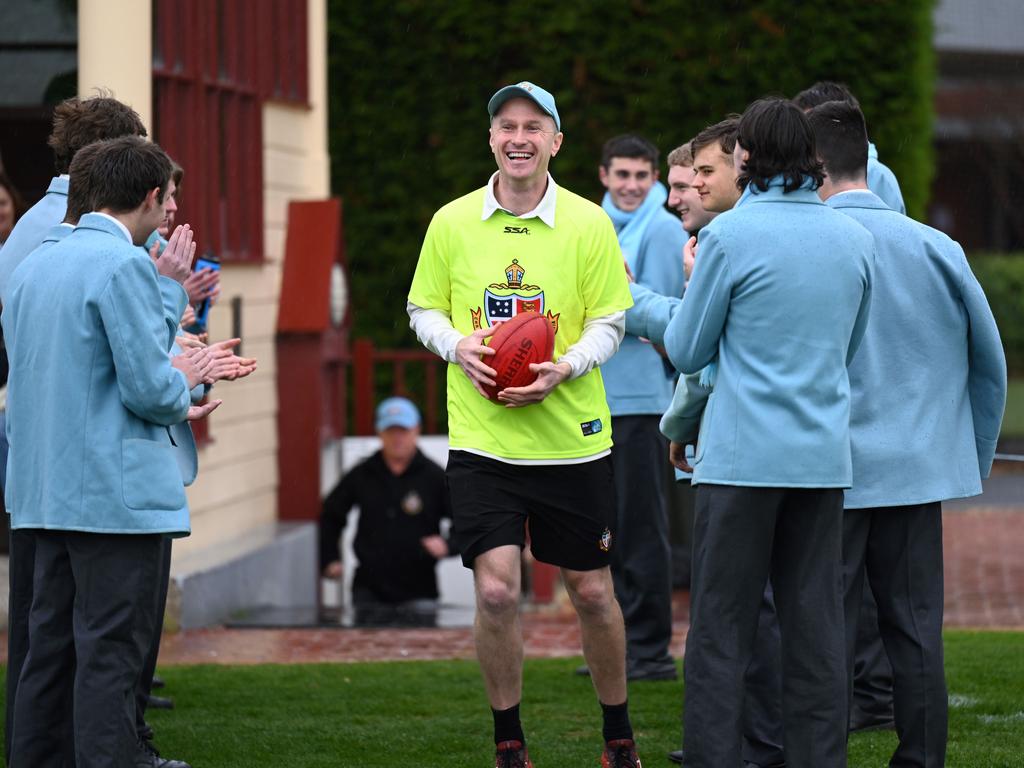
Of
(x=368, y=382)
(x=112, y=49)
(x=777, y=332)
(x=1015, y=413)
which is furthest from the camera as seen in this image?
(x=1015, y=413)

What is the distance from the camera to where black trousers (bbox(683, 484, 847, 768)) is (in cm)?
478

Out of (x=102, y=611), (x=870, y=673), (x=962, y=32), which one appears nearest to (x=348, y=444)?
(x=870, y=673)

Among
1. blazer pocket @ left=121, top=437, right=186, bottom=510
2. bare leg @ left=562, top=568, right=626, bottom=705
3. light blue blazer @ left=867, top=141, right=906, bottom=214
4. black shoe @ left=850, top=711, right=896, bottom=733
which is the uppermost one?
light blue blazer @ left=867, top=141, right=906, bottom=214

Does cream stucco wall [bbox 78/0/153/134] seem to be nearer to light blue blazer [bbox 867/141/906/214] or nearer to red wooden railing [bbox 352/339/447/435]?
red wooden railing [bbox 352/339/447/435]

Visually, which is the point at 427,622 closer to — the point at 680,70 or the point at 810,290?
the point at 810,290

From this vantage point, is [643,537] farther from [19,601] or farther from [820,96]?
[19,601]

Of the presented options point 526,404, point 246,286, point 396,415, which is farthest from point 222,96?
point 526,404

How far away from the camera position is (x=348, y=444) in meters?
12.5

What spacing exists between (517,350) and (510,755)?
1.33 m

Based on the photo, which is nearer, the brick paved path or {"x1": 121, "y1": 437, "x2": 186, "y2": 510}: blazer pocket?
{"x1": 121, "y1": 437, "x2": 186, "y2": 510}: blazer pocket

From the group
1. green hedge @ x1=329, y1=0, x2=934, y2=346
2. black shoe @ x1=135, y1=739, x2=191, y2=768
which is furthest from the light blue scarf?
green hedge @ x1=329, y1=0, x2=934, y2=346

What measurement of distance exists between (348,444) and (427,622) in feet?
10.8

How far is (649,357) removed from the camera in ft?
24.1

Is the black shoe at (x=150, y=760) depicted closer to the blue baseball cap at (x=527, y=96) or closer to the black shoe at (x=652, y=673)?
the black shoe at (x=652, y=673)
